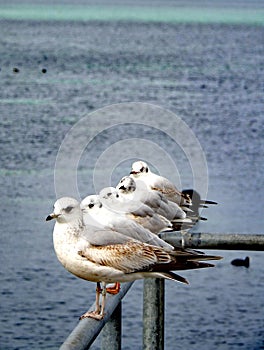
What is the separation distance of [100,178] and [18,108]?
19241mm

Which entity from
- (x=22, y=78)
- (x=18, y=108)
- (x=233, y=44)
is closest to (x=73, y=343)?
(x=18, y=108)

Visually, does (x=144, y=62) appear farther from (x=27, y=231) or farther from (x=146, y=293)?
(x=146, y=293)

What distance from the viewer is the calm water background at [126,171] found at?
16969 mm

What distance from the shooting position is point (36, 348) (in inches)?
646

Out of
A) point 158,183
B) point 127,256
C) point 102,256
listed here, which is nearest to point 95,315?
point 102,256

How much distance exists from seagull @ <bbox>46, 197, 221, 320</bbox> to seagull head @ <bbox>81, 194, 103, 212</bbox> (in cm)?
13

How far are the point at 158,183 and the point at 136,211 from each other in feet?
3.33

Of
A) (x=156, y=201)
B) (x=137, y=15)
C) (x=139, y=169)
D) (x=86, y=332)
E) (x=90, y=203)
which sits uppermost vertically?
(x=137, y=15)

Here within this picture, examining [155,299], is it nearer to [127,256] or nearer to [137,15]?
[127,256]

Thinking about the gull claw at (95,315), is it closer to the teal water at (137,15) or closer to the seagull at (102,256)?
the seagull at (102,256)

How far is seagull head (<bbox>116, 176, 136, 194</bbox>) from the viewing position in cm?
667

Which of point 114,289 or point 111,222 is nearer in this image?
point 114,289

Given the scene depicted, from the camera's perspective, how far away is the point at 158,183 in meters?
7.74

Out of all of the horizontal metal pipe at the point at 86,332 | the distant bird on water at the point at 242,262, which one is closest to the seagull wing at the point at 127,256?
the horizontal metal pipe at the point at 86,332
